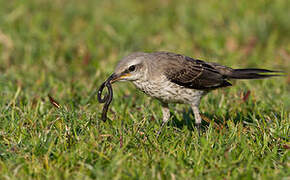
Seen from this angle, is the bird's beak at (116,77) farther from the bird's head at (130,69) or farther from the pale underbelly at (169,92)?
the pale underbelly at (169,92)

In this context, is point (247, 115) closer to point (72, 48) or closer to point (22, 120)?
point (22, 120)

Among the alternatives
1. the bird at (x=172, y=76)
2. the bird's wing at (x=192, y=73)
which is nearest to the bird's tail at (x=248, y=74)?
the bird at (x=172, y=76)

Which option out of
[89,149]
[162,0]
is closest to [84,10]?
[162,0]

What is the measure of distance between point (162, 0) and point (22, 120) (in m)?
7.71

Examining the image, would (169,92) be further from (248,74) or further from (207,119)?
(248,74)

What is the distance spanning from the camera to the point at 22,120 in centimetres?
605

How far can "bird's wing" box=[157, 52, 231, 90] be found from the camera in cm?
618

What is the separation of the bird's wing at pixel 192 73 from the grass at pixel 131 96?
23.7 inches

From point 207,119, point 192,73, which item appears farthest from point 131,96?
point 207,119

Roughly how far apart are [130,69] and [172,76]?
26.0 inches

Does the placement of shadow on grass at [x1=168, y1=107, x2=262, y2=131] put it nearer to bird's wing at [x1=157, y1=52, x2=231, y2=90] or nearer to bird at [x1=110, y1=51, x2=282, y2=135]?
bird at [x1=110, y1=51, x2=282, y2=135]

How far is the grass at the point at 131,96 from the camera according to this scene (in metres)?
4.87

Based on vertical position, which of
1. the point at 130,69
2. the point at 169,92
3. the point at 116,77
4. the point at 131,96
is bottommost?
the point at 131,96

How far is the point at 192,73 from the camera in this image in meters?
6.39
